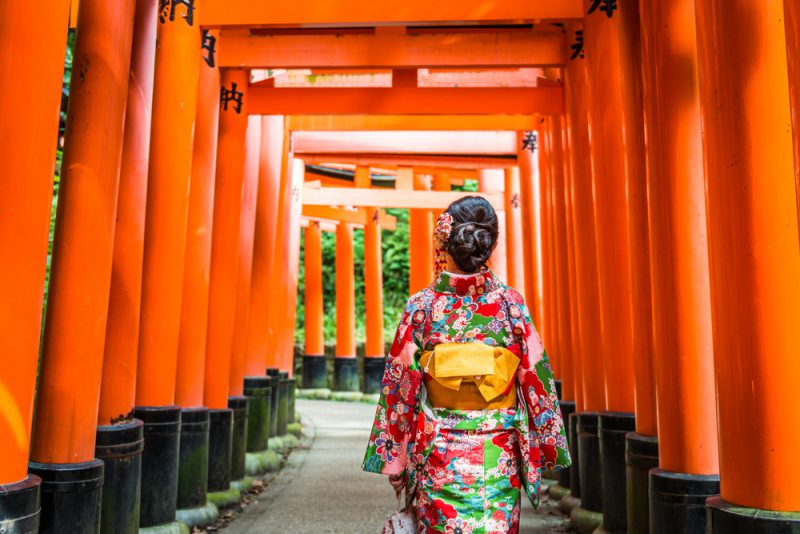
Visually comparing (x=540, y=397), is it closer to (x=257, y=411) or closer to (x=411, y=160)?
(x=257, y=411)

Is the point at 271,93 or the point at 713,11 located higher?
the point at 271,93

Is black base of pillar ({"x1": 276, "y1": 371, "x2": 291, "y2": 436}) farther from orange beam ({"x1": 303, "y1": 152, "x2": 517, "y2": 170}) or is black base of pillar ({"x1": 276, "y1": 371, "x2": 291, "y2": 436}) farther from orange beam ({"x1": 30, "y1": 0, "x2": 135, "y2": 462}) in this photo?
orange beam ({"x1": 30, "y1": 0, "x2": 135, "y2": 462})

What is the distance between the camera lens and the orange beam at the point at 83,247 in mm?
3961

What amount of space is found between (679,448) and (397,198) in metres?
10.2

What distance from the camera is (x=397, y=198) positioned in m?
13.7

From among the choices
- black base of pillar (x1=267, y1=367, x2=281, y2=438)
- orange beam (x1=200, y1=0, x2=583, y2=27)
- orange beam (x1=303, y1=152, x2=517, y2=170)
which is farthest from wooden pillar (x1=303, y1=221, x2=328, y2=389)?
orange beam (x1=200, y1=0, x2=583, y2=27)

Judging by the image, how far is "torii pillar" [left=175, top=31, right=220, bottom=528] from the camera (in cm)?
607

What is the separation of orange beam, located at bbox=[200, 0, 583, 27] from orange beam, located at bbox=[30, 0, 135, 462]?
7.00 feet

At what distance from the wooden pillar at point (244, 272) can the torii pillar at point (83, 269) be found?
3977 millimetres

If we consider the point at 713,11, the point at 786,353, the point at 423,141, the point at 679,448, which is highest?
the point at 423,141

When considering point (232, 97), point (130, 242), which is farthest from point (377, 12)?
point (130, 242)

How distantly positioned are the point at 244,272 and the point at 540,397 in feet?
19.4

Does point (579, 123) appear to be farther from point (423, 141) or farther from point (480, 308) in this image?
point (423, 141)

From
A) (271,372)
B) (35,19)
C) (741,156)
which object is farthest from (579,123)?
(271,372)
